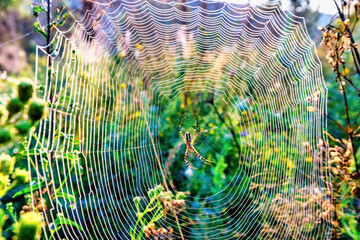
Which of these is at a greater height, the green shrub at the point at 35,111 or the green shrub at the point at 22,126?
the green shrub at the point at 35,111

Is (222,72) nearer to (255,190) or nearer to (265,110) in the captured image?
(265,110)

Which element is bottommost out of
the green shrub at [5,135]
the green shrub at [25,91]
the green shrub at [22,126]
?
the green shrub at [5,135]

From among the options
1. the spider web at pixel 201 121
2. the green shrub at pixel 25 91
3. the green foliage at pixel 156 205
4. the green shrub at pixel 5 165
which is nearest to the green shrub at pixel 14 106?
the green shrub at pixel 25 91

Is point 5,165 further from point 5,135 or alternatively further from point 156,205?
point 156,205

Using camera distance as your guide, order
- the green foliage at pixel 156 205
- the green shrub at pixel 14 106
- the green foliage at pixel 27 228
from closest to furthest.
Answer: the green foliage at pixel 27 228, the green shrub at pixel 14 106, the green foliage at pixel 156 205

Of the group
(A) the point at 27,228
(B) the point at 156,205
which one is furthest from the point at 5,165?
(B) the point at 156,205

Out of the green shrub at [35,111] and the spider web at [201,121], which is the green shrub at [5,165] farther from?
the spider web at [201,121]

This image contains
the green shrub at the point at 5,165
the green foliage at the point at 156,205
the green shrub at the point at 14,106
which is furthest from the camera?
the green foliage at the point at 156,205

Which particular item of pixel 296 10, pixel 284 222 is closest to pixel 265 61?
pixel 284 222

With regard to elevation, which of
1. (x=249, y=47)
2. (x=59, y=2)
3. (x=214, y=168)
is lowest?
(x=214, y=168)
